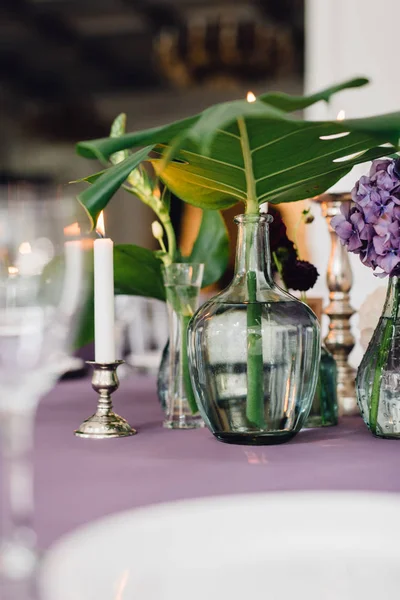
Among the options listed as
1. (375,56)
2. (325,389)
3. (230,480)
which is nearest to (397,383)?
(325,389)

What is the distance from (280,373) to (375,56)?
1.54 meters

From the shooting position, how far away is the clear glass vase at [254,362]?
748mm

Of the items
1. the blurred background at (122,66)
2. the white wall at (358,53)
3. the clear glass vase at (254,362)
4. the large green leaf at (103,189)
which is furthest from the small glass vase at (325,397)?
the blurred background at (122,66)

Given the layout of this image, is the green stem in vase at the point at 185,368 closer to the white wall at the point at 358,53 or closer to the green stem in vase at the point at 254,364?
the green stem in vase at the point at 254,364

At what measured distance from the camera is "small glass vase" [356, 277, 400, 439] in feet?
2.59

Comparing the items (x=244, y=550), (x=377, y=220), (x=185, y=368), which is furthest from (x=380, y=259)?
(x=244, y=550)

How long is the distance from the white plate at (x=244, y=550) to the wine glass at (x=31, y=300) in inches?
5.7

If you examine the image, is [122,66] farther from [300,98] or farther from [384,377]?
[300,98]

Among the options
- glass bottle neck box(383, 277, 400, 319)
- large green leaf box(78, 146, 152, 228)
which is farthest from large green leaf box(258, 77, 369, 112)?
glass bottle neck box(383, 277, 400, 319)

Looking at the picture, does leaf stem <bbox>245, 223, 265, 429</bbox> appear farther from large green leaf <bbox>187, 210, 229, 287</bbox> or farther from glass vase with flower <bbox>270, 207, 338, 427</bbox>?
large green leaf <bbox>187, 210, 229, 287</bbox>

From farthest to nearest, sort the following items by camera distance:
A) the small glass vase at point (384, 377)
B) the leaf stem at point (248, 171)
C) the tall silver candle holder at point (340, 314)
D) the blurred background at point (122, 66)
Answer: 1. the blurred background at point (122, 66)
2. the tall silver candle holder at point (340, 314)
3. the small glass vase at point (384, 377)
4. the leaf stem at point (248, 171)

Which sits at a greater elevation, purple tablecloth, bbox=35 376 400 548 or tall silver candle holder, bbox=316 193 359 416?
tall silver candle holder, bbox=316 193 359 416

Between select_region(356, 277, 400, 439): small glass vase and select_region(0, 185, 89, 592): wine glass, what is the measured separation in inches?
13.3

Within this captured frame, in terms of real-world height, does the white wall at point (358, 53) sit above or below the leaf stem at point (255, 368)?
above
